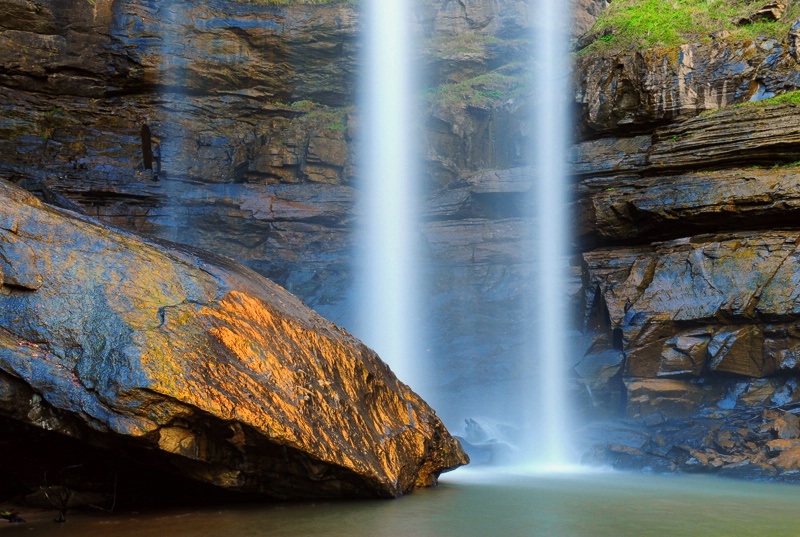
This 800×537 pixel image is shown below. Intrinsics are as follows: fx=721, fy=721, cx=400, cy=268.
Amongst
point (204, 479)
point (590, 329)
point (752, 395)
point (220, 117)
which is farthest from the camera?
point (220, 117)

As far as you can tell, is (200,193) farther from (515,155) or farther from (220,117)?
(515,155)

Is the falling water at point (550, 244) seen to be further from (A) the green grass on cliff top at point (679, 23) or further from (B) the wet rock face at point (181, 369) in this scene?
(B) the wet rock face at point (181, 369)

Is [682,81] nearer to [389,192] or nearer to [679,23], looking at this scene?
[679,23]

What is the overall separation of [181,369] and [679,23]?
14.5 m

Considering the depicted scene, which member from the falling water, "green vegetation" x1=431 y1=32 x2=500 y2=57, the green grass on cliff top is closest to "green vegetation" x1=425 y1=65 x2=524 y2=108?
the falling water

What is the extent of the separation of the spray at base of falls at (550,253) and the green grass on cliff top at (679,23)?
1377mm

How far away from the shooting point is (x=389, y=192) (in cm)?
1753

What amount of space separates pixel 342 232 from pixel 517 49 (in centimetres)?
714

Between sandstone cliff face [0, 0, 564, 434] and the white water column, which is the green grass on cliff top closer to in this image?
sandstone cliff face [0, 0, 564, 434]

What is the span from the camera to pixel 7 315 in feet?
17.3

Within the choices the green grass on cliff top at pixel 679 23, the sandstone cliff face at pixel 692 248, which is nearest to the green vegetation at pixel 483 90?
the green grass on cliff top at pixel 679 23

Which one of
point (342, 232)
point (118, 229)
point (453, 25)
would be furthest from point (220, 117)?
point (118, 229)

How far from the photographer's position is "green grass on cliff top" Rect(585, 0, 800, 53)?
14875 millimetres

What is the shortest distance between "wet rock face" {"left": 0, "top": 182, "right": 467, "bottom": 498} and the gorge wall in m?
5.23
